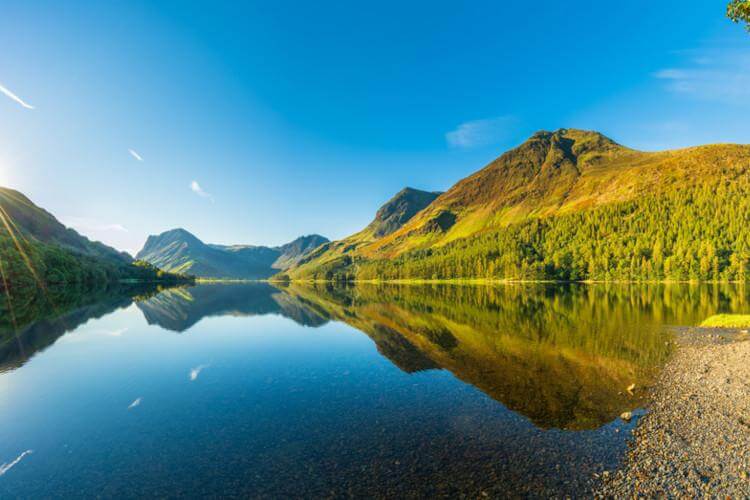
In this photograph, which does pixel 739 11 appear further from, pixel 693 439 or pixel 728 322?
pixel 728 322

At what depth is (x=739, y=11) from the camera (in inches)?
891

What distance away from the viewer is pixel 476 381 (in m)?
30.2

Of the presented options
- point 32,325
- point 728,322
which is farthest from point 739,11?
point 32,325

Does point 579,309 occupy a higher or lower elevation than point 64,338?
lower

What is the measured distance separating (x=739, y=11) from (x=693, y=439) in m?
28.9

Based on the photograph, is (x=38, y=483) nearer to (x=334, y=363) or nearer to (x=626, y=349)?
(x=334, y=363)

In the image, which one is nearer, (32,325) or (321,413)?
(321,413)

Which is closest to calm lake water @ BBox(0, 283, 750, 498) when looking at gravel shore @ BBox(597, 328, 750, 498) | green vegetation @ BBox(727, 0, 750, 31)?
gravel shore @ BBox(597, 328, 750, 498)

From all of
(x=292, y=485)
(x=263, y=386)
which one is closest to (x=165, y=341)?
(x=263, y=386)

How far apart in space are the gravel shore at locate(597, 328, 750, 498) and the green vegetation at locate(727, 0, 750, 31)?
26.5 metres

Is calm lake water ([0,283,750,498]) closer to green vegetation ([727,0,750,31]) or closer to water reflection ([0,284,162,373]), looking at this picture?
water reflection ([0,284,162,373])

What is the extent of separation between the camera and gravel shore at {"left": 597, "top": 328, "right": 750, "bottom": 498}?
1384 centimetres

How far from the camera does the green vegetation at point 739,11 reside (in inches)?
867

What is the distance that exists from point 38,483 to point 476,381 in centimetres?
2984
